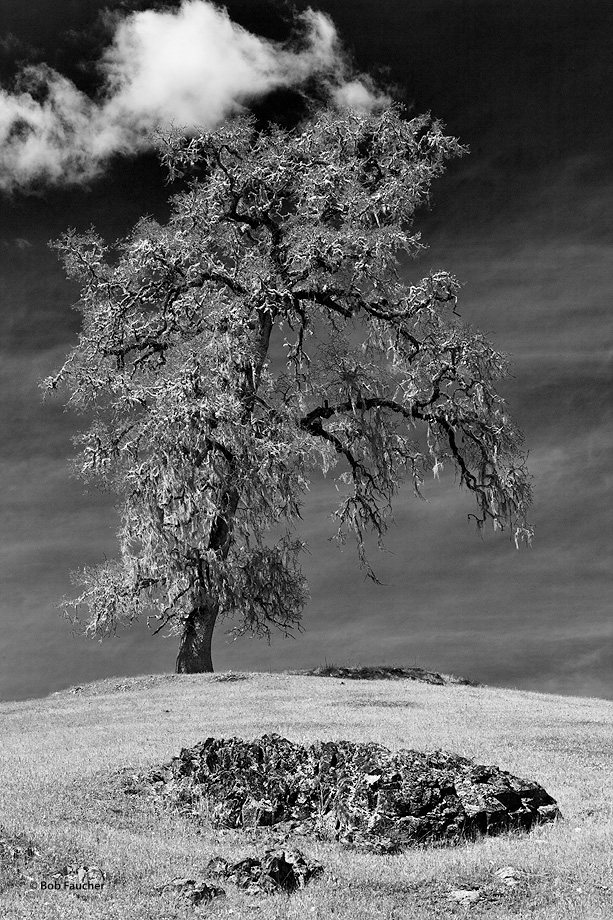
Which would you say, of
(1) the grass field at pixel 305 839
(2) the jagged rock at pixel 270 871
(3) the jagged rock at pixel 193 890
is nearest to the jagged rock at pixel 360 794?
(1) the grass field at pixel 305 839

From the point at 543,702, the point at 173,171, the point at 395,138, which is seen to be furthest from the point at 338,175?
the point at 543,702

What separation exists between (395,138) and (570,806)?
1008 inches

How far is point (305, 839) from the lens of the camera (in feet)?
38.1

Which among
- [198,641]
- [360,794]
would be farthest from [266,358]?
[360,794]

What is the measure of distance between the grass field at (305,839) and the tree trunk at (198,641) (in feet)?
18.7

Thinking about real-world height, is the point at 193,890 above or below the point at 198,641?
below

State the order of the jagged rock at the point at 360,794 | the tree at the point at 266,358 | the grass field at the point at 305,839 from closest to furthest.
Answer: the grass field at the point at 305,839, the jagged rock at the point at 360,794, the tree at the point at 266,358

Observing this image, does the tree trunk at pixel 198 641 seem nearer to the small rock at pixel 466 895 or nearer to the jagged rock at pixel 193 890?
the jagged rock at pixel 193 890

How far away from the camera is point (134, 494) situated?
29.4m

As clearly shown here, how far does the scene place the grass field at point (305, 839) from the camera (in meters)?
9.31

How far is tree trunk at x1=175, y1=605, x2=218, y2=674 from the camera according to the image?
3081 cm

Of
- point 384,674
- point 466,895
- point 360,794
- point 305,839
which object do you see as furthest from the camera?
point 384,674

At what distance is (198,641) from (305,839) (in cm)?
1965

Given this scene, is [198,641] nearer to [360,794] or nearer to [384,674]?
[384,674]
